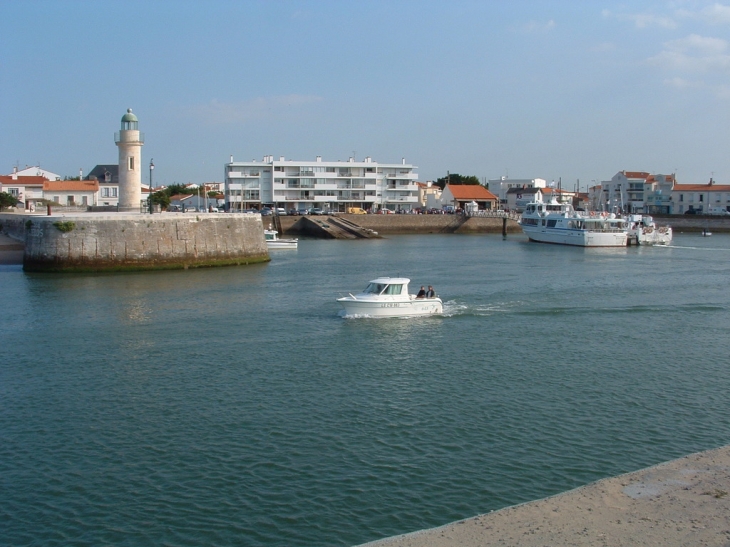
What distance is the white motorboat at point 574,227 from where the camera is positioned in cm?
6794

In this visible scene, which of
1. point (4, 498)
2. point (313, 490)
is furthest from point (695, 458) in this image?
point (4, 498)

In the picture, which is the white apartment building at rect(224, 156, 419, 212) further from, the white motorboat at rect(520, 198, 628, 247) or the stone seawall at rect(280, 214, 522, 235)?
the white motorboat at rect(520, 198, 628, 247)

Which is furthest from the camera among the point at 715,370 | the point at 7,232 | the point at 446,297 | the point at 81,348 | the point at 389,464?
the point at 7,232

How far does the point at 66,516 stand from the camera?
12.0m

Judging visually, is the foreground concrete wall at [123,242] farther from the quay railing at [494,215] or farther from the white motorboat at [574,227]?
the quay railing at [494,215]

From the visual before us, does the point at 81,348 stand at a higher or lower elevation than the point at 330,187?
lower

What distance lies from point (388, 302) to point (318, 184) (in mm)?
70929

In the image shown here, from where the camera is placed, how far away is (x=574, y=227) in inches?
2808

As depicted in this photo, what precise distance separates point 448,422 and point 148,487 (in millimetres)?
6354

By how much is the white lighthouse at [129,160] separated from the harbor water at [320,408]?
679 inches

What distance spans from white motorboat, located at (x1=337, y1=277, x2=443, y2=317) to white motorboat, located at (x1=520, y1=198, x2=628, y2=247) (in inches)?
1714

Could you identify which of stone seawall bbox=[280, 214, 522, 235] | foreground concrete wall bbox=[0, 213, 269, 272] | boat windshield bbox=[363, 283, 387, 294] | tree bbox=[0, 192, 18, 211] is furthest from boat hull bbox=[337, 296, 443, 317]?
stone seawall bbox=[280, 214, 522, 235]

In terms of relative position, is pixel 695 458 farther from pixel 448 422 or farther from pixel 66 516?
pixel 66 516

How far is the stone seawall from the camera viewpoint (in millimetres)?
82875
